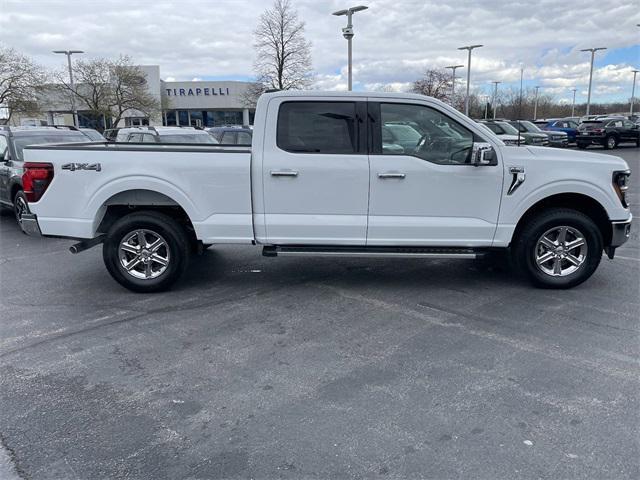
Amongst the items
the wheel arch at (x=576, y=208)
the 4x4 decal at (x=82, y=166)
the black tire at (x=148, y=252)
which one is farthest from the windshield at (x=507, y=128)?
the 4x4 decal at (x=82, y=166)

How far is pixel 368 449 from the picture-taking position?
281 centimetres

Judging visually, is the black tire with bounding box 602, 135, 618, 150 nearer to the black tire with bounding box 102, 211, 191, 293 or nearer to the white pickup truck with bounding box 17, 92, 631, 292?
the white pickup truck with bounding box 17, 92, 631, 292

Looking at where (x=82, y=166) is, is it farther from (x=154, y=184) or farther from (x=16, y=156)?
(x=16, y=156)

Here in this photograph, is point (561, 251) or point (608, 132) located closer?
point (561, 251)

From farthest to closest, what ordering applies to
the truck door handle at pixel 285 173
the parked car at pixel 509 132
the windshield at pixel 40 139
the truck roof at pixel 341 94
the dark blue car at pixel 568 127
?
the dark blue car at pixel 568 127
the parked car at pixel 509 132
the windshield at pixel 40 139
the truck roof at pixel 341 94
the truck door handle at pixel 285 173

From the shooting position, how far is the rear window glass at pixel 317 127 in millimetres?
5164

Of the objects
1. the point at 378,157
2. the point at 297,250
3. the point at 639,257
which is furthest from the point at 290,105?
the point at 639,257

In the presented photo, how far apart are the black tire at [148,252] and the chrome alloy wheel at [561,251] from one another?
152 inches

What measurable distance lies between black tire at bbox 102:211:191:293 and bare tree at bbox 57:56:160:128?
41.8 metres

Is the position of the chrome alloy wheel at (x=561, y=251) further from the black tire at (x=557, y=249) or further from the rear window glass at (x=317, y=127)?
the rear window glass at (x=317, y=127)

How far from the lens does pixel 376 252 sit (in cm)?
526

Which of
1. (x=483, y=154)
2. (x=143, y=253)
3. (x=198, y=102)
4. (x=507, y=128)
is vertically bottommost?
(x=143, y=253)

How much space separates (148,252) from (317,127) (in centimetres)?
227

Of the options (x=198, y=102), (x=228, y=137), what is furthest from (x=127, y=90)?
(x=228, y=137)
